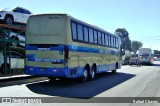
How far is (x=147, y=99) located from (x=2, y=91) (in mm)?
5615

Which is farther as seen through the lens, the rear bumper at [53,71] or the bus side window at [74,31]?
the bus side window at [74,31]

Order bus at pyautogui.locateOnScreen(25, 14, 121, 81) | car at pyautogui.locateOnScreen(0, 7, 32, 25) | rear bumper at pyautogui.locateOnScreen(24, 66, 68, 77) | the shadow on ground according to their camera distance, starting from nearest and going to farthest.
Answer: the shadow on ground
rear bumper at pyautogui.locateOnScreen(24, 66, 68, 77)
bus at pyautogui.locateOnScreen(25, 14, 121, 81)
car at pyautogui.locateOnScreen(0, 7, 32, 25)

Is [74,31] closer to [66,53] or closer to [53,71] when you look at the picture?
[66,53]

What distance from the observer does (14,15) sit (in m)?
Result: 24.5

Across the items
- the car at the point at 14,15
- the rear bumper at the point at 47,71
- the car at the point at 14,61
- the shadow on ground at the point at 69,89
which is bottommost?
the shadow on ground at the point at 69,89

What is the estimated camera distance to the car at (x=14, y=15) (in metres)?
23.5

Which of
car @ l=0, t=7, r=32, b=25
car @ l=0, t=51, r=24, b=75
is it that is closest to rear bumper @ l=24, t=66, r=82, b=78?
car @ l=0, t=51, r=24, b=75

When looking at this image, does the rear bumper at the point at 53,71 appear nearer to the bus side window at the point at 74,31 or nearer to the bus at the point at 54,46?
the bus at the point at 54,46

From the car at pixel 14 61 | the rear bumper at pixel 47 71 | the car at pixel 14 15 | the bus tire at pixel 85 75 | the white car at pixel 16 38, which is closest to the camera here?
the rear bumper at pixel 47 71

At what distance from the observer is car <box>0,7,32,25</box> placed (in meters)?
23.5

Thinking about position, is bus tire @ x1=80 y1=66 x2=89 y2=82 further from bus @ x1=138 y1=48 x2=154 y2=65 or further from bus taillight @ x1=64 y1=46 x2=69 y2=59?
bus @ x1=138 y1=48 x2=154 y2=65

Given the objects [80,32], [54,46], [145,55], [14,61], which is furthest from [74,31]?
[145,55]

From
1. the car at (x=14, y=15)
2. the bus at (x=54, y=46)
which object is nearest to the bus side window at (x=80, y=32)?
the bus at (x=54, y=46)

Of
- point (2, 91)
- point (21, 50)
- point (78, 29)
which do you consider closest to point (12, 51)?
point (21, 50)
